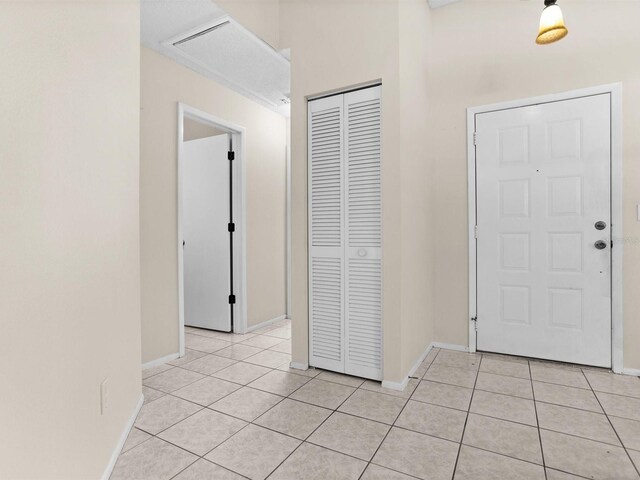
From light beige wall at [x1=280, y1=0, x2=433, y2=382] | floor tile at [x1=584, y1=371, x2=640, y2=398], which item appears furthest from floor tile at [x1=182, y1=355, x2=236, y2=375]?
floor tile at [x1=584, y1=371, x2=640, y2=398]

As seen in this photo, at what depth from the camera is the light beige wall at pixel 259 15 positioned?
260cm

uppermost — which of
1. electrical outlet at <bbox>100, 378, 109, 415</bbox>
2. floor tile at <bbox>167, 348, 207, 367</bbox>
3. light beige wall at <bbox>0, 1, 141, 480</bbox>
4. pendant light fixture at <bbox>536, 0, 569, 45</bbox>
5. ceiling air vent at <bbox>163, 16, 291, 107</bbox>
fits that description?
ceiling air vent at <bbox>163, 16, 291, 107</bbox>

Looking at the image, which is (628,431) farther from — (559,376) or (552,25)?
(552,25)

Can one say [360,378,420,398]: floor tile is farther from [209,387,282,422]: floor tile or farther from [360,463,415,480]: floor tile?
[360,463,415,480]: floor tile

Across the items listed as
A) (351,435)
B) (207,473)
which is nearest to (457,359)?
(351,435)

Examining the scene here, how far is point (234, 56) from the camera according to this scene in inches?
122

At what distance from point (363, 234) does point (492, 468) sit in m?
1.51

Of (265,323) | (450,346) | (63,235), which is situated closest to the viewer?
(63,235)

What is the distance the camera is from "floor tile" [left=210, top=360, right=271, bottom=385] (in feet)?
8.64

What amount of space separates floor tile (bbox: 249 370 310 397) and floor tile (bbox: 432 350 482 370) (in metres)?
1.09

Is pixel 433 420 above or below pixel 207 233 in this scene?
below

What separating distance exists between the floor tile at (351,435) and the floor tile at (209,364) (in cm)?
116

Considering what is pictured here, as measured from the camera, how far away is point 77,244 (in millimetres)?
1335

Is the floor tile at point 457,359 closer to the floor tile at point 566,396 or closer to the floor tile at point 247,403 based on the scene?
the floor tile at point 566,396
